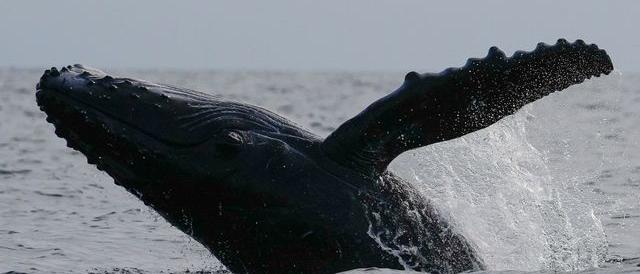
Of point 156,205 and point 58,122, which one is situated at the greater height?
point 58,122

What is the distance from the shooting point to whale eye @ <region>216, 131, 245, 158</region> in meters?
8.65

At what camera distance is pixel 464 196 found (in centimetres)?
1163

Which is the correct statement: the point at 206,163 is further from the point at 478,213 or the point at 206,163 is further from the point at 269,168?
the point at 478,213

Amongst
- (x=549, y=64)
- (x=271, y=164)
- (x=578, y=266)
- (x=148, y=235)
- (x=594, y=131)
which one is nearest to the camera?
(x=549, y=64)

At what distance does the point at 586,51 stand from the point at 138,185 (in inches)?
138

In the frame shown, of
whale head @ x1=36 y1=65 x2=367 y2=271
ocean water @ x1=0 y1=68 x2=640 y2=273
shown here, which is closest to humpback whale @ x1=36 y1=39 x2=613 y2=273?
whale head @ x1=36 y1=65 x2=367 y2=271

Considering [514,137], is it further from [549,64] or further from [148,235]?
[148,235]

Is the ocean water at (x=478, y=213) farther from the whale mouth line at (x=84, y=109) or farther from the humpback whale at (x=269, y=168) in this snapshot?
the whale mouth line at (x=84, y=109)

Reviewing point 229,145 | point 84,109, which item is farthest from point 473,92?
point 84,109

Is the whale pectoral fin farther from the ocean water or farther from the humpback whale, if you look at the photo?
the ocean water

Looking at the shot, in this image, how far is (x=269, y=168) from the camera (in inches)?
344

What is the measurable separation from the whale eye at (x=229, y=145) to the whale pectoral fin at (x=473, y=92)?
3.02ft

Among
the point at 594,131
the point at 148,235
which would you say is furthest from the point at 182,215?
the point at 594,131

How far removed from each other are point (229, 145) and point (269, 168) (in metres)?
0.35
